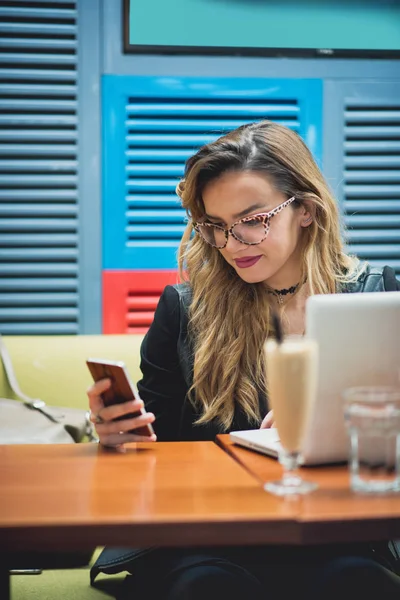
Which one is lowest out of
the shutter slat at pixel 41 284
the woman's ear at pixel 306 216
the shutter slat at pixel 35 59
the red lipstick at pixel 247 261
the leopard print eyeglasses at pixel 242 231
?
the shutter slat at pixel 41 284

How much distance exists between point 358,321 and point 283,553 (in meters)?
0.50

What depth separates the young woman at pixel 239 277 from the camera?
176 centimetres

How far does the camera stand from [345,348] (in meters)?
1.15

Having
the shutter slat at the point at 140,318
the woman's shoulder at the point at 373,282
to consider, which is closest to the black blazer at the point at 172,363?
the woman's shoulder at the point at 373,282

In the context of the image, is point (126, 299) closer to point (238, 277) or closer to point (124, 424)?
point (238, 277)

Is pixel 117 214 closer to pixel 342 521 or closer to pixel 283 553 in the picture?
pixel 283 553

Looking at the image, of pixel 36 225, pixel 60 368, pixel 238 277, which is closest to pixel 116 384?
pixel 238 277

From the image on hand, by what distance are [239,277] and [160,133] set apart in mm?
1140

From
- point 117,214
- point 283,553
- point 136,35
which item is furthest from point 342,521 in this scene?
point 136,35

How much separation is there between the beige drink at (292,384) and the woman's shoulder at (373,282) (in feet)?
2.92

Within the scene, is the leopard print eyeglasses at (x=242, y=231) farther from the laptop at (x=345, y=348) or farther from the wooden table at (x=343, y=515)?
the wooden table at (x=343, y=515)

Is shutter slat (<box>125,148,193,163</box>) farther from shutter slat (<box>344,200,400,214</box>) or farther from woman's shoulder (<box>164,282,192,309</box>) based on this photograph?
woman's shoulder (<box>164,282,192,309</box>)

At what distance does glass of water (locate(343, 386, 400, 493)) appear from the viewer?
1.01 m

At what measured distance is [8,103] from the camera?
9.11ft
